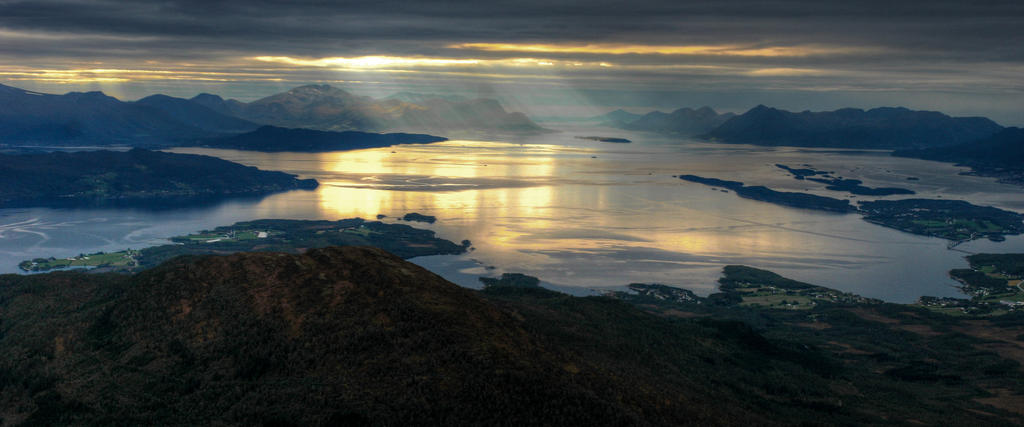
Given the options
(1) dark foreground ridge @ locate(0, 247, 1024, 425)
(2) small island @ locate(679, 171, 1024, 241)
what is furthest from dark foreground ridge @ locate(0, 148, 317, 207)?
(1) dark foreground ridge @ locate(0, 247, 1024, 425)

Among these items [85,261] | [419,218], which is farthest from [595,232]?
[85,261]

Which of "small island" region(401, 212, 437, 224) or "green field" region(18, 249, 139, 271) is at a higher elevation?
"small island" region(401, 212, 437, 224)

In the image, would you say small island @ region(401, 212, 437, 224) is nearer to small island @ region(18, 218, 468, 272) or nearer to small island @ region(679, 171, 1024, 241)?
small island @ region(18, 218, 468, 272)

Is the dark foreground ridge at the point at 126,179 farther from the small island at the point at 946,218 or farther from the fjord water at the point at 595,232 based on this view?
the small island at the point at 946,218

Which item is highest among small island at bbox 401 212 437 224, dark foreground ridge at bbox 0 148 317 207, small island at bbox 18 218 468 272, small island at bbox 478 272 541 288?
dark foreground ridge at bbox 0 148 317 207

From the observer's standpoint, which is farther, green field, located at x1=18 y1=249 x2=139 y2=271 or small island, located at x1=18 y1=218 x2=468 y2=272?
small island, located at x1=18 y1=218 x2=468 y2=272

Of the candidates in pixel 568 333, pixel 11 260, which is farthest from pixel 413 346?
pixel 11 260
